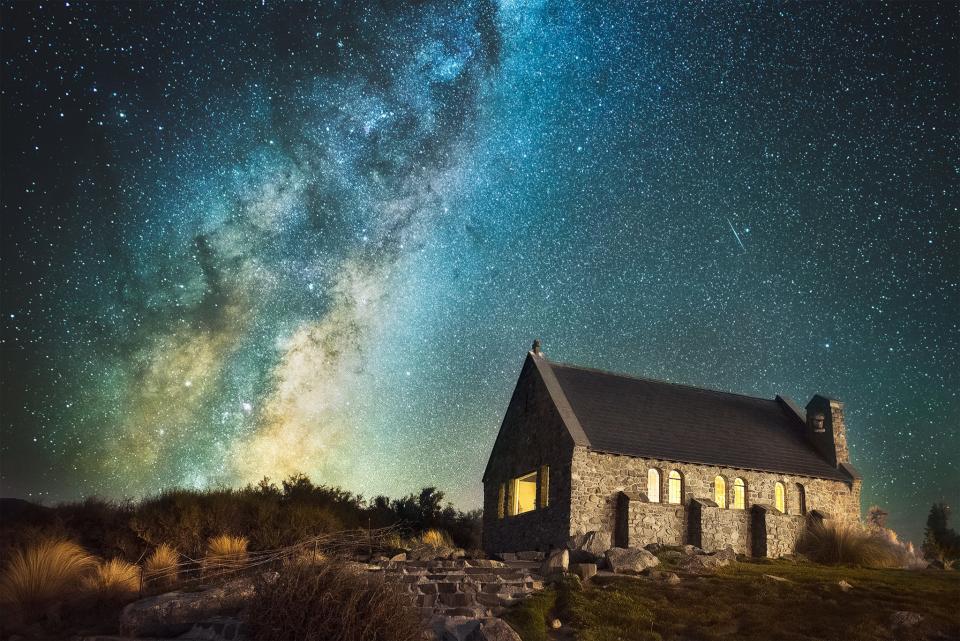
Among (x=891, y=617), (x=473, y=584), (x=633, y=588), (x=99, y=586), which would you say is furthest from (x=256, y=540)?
(x=891, y=617)

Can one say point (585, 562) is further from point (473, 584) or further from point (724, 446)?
point (724, 446)

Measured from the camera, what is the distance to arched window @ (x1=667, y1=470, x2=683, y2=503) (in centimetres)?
2911

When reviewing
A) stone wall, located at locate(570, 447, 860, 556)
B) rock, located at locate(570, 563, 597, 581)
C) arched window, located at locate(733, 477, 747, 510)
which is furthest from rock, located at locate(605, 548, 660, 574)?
arched window, located at locate(733, 477, 747, 510)

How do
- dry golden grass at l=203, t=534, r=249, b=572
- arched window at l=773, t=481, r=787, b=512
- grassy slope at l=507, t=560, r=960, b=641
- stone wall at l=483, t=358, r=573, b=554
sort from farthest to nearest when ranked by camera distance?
arched window at l=773, t=481, r=787, b=512
stone wall at l=483, t=358, r=573, b=554
dry golden grass at l=203, t=534, r=249, b=572
grassy slope at l=507, t=560, r=960, b=641

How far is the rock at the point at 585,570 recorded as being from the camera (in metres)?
19.2

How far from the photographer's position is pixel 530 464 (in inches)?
1231

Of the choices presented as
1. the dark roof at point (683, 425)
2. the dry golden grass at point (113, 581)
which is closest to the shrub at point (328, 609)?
the dry golden grass at point (113, 581)

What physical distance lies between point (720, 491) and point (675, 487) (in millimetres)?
2283

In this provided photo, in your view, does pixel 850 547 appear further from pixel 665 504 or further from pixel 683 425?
pixel 683 425

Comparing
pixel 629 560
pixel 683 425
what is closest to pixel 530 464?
pixel 683 425

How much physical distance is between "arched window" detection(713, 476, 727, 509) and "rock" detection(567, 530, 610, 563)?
801cm

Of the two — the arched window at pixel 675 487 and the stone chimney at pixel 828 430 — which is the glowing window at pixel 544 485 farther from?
the stone chimney at pixel 828 430

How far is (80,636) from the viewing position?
529 inches

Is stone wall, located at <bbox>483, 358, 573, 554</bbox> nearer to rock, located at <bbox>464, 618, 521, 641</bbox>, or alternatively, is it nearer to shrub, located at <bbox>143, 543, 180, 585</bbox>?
rock, located at <bbox>464, 618, 521, 641</bbox>
